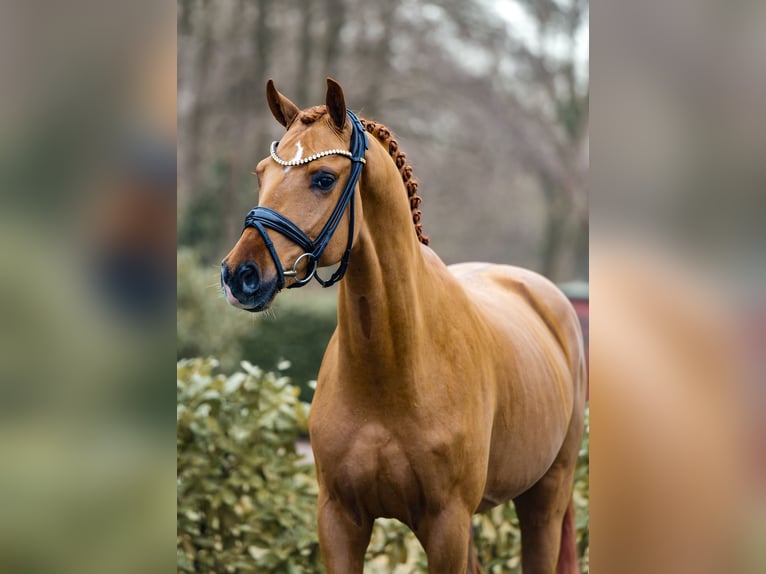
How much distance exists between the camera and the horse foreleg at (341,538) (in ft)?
7.31

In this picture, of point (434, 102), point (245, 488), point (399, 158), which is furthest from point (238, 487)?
point (434, 102)

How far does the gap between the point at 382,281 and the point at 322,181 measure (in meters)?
0.36

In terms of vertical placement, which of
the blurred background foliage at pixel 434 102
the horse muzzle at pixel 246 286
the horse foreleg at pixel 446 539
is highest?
the blurred background foliage at pixel 434 102

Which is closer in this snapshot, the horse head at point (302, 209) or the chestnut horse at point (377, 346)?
the horse head at point (302, 209)

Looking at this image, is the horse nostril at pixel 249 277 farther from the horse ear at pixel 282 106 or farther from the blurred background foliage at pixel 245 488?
the blurred background foliage at pixel 245 488

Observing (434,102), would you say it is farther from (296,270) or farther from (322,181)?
(296,270)

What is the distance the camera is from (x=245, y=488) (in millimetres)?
3977

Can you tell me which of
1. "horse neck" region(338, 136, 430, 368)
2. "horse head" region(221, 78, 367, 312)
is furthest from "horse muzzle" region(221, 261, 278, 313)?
"horse neck" region(338, 136, 430, 368)

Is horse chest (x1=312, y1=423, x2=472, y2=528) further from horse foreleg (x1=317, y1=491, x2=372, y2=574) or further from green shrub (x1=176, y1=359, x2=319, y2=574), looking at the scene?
green shrub (x1=176, y1=359, x2=319, y2=574)

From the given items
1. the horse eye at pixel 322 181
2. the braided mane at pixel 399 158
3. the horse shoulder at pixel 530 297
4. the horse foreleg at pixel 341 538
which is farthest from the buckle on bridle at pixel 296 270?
the horse shoulder at pixel 530 297
